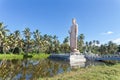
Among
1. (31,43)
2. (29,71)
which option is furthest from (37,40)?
(29,71)

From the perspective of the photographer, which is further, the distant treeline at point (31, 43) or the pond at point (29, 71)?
the distant treeline at point (31, 43)

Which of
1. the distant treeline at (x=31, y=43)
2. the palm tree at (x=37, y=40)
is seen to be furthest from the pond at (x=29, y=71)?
the palm tree at (x=37, y=40)

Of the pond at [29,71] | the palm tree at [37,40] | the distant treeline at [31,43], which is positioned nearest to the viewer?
the pond at [29,71]

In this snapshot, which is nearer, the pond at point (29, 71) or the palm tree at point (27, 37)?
the pond at point (29, 71)

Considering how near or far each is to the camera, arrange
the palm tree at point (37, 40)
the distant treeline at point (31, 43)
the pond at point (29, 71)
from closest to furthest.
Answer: the pond at point (29, 71), the distant treeline at point (31, 43), the palm tree at point (37, 40)

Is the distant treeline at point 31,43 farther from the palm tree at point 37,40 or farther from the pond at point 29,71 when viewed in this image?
the pond at point 29,71

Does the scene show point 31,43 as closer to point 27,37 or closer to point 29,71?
point 27,37

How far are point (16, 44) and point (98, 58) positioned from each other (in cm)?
3471

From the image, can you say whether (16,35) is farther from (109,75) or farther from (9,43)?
(109,75)

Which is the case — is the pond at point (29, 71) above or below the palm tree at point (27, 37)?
below

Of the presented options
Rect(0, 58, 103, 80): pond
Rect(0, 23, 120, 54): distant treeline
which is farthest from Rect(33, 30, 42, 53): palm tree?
Rect(0, 58, 103, 80): pond

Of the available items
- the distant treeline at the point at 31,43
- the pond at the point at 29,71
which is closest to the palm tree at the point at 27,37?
the distant treeline at the point at 31,43

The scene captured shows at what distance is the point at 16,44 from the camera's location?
79125 millimetres

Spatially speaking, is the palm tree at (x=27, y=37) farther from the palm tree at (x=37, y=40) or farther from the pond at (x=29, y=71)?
the pond at (x=29, y=71)
